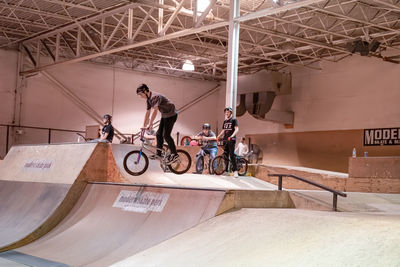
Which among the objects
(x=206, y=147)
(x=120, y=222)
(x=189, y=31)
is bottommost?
(x=120, y=222)

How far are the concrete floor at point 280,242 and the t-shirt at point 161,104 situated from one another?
10.5 feet

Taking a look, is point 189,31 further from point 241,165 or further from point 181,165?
point 181,165

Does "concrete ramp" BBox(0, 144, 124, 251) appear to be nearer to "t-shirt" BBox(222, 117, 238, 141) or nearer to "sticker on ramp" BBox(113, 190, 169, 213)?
"sticker on ramp" BBox(113, 190, 169, 213)

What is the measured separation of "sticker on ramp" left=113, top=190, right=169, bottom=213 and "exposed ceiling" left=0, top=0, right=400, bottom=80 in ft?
21.4

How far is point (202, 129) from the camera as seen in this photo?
23438 millimetres

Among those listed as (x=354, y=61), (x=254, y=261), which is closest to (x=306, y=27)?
(x=354, y=61)

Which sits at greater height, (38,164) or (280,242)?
(38,164)

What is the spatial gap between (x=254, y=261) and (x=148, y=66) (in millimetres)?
23389

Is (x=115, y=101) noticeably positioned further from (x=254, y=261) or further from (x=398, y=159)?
(x=254, y=261)

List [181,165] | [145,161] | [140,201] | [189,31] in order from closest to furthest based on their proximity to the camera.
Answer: [140,201], [181,165], [145,161], [189,31]

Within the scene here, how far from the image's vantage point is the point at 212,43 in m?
22.7

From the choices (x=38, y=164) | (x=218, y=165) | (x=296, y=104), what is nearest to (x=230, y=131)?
(x=218, y=165)

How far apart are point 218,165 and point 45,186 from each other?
15.5ft

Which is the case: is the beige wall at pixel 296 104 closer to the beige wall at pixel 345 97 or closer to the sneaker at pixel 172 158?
the beige wall at pixel 345 97
